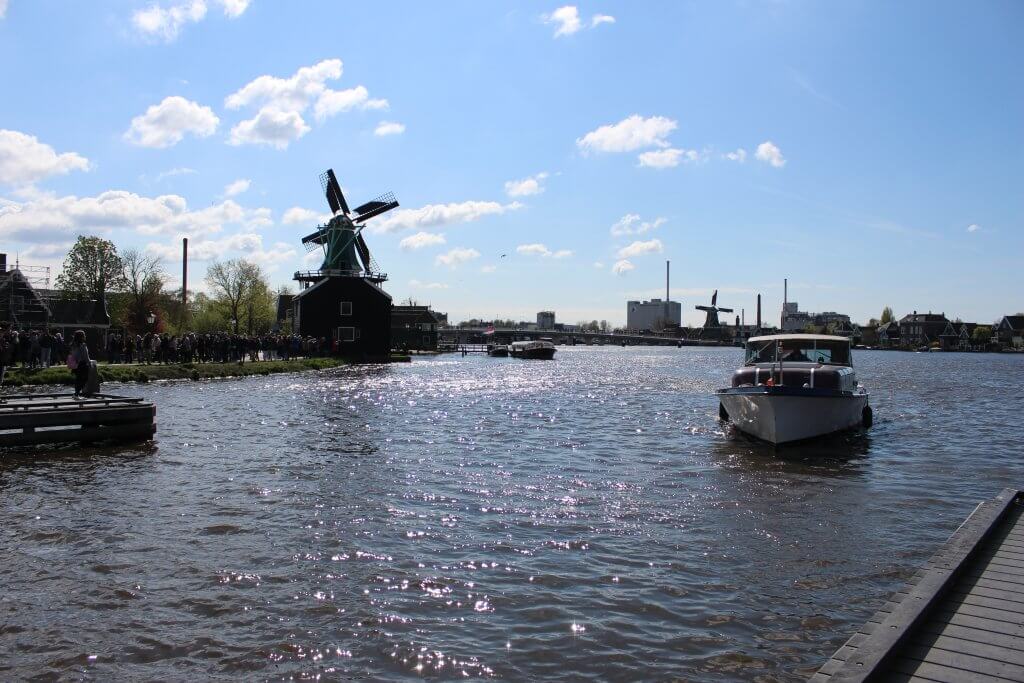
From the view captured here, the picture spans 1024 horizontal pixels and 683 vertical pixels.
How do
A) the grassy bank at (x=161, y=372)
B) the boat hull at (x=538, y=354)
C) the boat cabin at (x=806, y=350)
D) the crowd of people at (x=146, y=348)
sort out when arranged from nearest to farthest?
the boat cabin at (x=806, y=350), the grassy bank at (x=161, y=372), the crowd of people at (x=146, y=348), the boat hull at (x=538, y=354)

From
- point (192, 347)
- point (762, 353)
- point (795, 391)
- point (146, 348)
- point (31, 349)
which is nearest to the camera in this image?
point (795, 391)

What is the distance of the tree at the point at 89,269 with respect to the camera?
229ft

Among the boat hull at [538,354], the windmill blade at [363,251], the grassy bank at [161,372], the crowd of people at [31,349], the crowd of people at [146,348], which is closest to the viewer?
the grassy bank at [161,372]

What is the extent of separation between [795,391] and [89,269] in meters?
68.5

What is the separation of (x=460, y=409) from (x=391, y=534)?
807 inches

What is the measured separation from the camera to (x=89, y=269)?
71.2 m

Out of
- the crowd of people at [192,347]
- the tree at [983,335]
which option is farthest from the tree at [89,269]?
the tree at [983,335]

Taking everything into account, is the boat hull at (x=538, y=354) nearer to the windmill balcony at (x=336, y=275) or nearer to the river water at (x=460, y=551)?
the windmill balcony at (x=336, y=275)

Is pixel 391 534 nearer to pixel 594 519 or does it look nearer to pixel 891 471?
pixel 594 519

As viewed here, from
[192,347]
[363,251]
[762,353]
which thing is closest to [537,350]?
[363,251]

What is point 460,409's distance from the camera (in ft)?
107

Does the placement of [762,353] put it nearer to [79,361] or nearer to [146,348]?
[79,361]

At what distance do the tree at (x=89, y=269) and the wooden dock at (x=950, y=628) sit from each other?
243 feet

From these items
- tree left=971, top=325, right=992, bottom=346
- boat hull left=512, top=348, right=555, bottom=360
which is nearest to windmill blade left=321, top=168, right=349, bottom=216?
boat hull left=512, top=348, right=555, bottom=360
